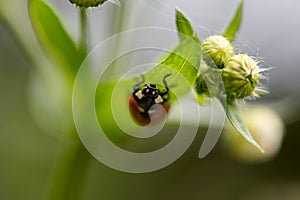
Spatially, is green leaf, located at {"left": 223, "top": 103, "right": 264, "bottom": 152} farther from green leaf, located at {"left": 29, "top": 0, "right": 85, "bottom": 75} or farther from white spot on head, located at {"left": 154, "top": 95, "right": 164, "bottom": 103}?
green leaf, located at {"left": 29, "top": 0, "right": 85, "bottom": 75}

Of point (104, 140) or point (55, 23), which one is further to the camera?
point (104, 140)

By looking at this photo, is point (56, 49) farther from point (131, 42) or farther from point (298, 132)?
point (298, 132)

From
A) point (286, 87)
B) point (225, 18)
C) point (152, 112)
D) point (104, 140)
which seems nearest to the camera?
point (152, 112)

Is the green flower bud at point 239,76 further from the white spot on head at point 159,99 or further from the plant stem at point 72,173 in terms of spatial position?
the plant stem at point 72,173

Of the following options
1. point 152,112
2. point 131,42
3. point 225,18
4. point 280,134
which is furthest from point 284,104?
point 152,112

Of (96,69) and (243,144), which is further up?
(96,69)

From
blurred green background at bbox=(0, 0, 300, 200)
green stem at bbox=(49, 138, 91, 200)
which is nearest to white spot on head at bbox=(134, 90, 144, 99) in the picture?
green stem at bbox=(49, 138, 91, 200)

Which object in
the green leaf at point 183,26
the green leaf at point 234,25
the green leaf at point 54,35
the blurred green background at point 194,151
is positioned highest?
the green leaf at point 54,35

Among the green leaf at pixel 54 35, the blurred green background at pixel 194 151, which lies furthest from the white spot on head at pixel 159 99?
the blurred green background at pixel 194 151
